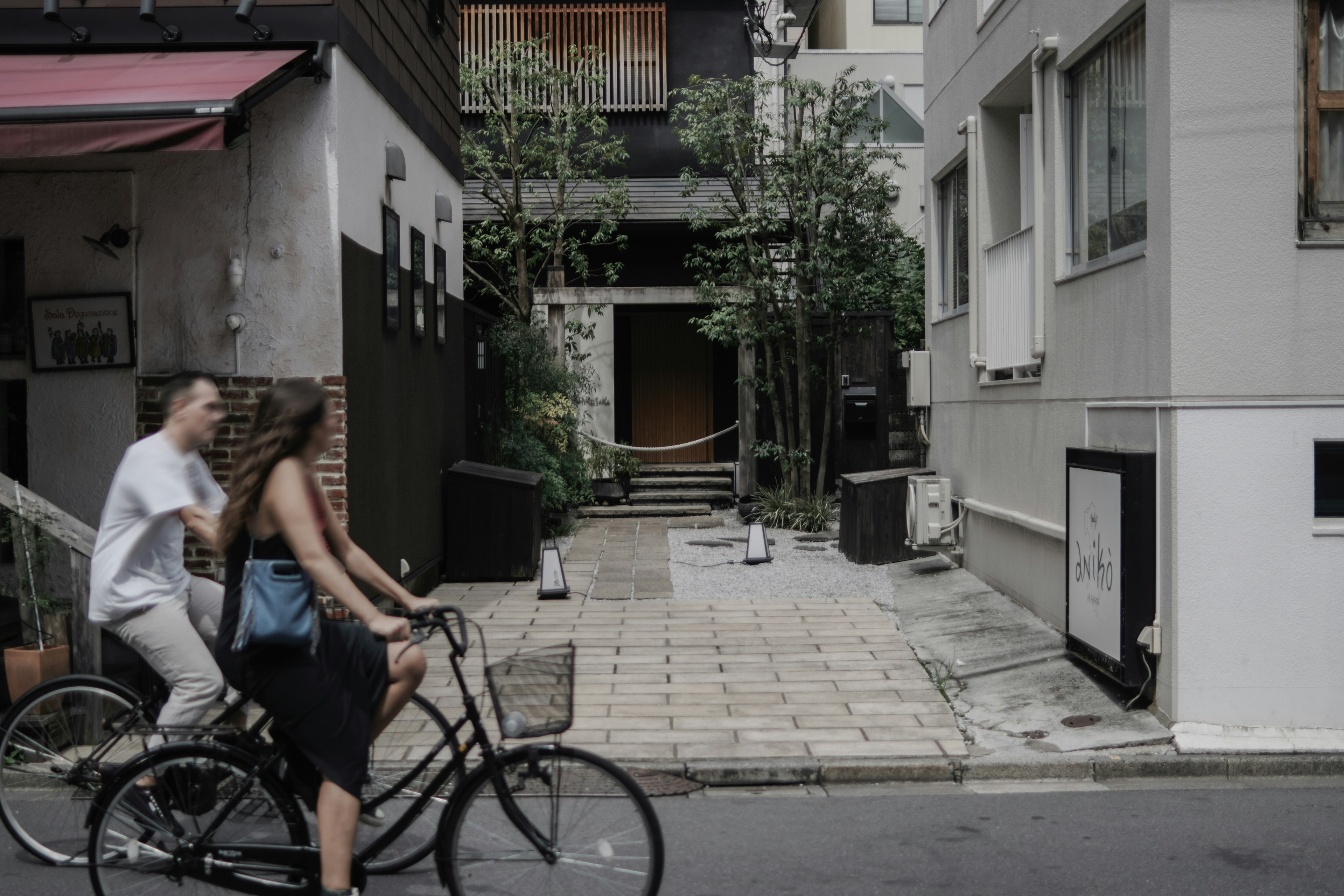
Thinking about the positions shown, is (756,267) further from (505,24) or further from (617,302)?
(505,24)

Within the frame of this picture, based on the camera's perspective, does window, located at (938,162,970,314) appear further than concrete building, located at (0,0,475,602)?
Yes

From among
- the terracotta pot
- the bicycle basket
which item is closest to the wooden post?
the terracotta pot

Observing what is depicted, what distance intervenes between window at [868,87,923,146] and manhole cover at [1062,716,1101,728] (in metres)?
17.5

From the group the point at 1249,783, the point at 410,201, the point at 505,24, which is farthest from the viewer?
the point at 505,24

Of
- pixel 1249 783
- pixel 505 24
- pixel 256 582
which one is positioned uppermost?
pixel 505 24

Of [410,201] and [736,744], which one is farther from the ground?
[410,201]

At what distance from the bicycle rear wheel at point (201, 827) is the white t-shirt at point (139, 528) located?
2.91 feet

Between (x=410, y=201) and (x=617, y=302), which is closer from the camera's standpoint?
(x=410, y=201)

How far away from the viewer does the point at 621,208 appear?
59.9 feet

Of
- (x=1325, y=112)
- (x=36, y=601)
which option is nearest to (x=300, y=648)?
(x=36, y=601)

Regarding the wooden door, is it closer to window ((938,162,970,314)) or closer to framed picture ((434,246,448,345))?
window ((938,162,970,314))

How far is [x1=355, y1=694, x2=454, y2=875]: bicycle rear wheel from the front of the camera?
4.32 meters

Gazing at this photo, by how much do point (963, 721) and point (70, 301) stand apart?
604 cm

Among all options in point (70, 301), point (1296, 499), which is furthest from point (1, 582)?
point (1296, 499)
